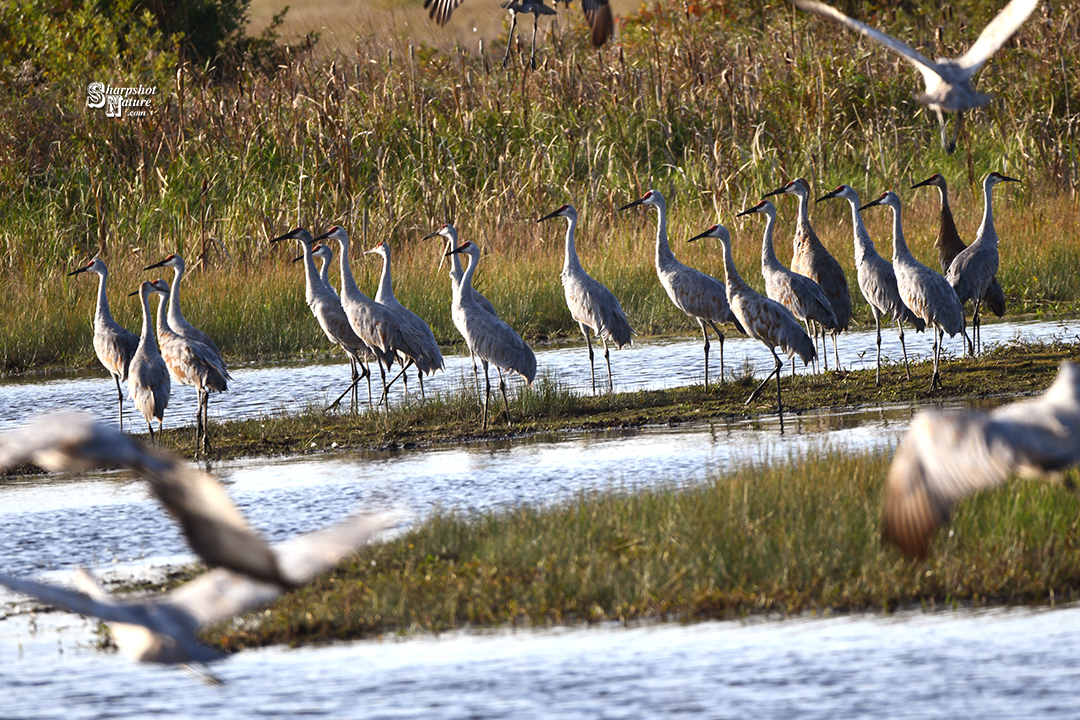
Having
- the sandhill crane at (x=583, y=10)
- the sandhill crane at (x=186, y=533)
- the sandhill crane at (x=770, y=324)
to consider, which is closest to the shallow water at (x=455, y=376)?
the sandhill crane at (x=770, y=324)

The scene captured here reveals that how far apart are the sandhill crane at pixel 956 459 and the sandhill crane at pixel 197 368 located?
6.96 m

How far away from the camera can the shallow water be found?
12.1 metres

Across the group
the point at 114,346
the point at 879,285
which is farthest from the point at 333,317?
the point at 879,285

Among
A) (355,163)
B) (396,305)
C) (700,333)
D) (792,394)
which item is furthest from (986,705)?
(355,163)

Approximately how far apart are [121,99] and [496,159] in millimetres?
4699

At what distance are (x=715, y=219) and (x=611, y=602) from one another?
10.9m

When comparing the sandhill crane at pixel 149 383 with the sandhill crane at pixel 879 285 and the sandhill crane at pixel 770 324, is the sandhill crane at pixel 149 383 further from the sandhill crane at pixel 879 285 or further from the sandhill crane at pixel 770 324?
the sandhill crane at pixel 879 285

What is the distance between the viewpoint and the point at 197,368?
10.6m

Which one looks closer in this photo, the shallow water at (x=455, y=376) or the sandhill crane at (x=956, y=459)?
the sandhill crane at (x=956, y=459)

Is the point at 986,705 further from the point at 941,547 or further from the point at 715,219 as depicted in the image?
→ the point at 715,219

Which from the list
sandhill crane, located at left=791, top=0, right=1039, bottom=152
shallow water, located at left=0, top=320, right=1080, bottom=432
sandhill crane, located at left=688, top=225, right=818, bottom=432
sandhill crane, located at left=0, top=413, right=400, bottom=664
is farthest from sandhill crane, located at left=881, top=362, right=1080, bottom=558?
shallow water, located at left=0, top=320, right=1080, bottom=432

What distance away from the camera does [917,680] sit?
4.96m

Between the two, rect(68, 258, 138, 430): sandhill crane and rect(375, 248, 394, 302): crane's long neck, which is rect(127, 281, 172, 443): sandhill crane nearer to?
rect(68, 258, 138, 430): sandhill crane

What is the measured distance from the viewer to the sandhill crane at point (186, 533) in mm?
3455
